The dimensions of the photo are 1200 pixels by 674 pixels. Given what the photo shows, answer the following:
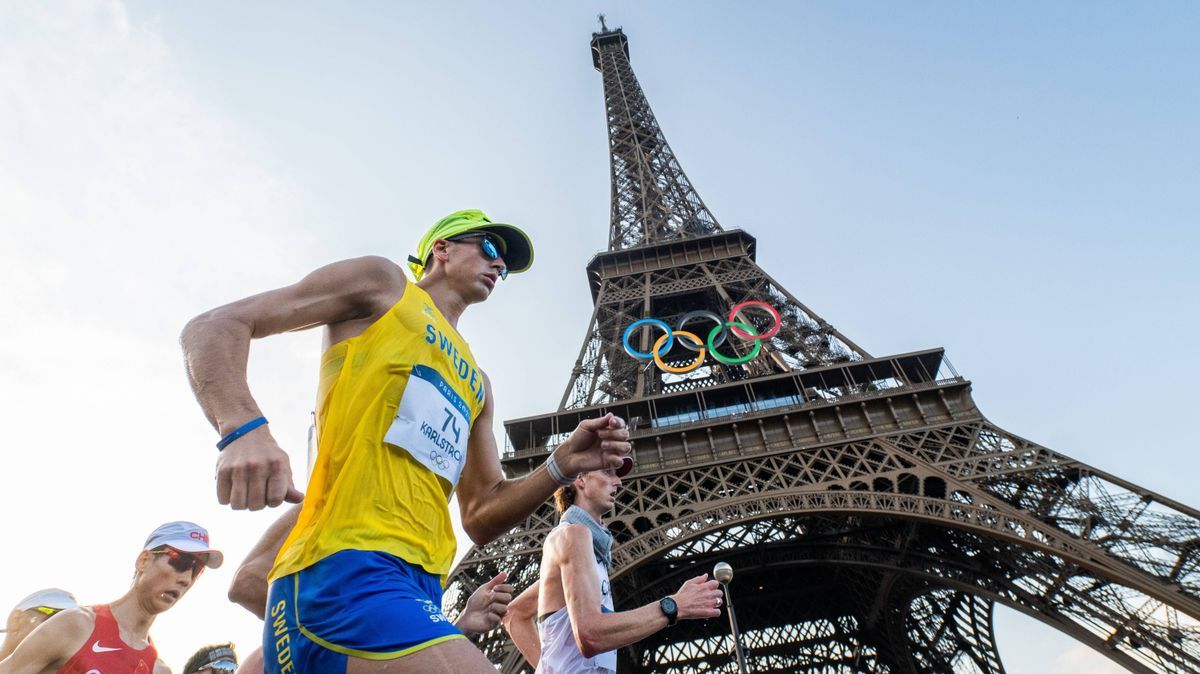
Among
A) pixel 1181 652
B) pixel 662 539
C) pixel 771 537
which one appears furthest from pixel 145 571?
pixel 771 537

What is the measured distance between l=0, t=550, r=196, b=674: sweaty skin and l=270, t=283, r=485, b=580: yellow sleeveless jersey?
181 cm

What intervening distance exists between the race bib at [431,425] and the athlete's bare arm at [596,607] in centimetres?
98

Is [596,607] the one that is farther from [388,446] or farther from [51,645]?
[51,645]

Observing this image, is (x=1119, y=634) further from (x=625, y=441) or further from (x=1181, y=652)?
(x=625, y=441)

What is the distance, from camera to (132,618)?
2979 mm

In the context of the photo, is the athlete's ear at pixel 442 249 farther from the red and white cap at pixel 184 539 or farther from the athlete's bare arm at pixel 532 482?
the red and white cap at pixel 184 539

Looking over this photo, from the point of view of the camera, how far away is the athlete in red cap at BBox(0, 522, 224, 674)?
256cm

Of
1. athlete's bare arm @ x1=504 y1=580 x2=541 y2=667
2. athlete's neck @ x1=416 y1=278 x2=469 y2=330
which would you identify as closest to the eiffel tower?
athlete's bare arm @ x1=504 y1=580 x2=541 y2=667

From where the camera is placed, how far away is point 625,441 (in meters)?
2.14

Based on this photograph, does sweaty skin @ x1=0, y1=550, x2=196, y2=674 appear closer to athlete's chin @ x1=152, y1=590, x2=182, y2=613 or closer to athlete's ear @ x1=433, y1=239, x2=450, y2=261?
athlete's chin @ x1=152, y1=590, x2=182, y2=613

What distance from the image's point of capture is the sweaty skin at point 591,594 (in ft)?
8.06

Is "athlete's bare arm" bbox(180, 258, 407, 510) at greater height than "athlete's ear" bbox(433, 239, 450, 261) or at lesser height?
lesser

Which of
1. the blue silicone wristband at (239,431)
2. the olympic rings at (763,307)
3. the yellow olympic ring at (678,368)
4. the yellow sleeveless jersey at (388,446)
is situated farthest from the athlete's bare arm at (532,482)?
the olympic rings at (763,307)

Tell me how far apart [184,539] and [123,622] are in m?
0.40
